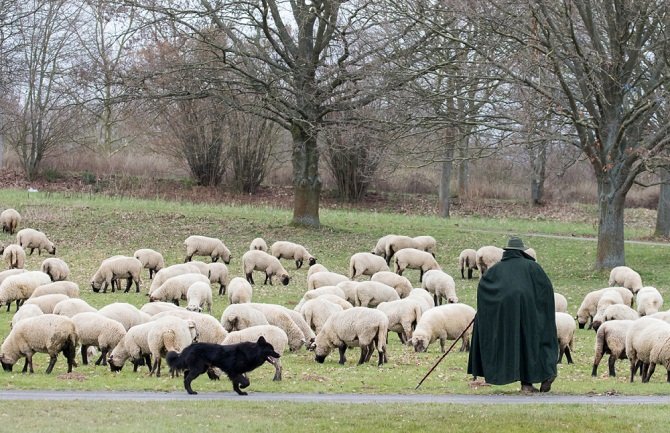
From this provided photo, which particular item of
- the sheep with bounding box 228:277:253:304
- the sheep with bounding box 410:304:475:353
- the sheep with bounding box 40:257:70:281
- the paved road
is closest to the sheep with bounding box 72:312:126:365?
the paved road

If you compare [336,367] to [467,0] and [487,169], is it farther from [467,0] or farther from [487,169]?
[487,169]

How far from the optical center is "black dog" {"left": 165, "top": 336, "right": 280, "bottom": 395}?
13.9 metres

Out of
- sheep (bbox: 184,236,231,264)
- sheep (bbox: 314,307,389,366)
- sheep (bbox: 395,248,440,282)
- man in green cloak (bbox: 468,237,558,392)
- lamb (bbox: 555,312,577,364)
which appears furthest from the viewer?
sheep (bbox: 184,236,231,264)

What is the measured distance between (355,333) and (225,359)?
148 inches

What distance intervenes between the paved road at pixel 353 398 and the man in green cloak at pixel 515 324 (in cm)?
34

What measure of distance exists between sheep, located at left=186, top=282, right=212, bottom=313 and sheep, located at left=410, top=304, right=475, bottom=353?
5.16m

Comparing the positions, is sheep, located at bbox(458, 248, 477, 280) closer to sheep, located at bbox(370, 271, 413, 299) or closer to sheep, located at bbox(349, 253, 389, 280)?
sheep, located at bbox(349, 253, 389, 280)

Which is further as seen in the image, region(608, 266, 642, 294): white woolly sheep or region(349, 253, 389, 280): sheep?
region(349, 253, 389, 280): sheep

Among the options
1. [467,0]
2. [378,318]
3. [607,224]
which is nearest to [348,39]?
[467,0]

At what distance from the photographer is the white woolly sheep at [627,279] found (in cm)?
2655

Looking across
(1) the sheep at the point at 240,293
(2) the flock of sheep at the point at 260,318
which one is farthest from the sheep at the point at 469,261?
(1) the sheep at the point at 240,293

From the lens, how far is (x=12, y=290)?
22.0 meters

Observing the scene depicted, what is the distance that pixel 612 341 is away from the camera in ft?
53.9

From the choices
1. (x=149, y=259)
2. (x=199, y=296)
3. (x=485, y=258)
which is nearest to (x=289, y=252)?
(x=149, y=259)
